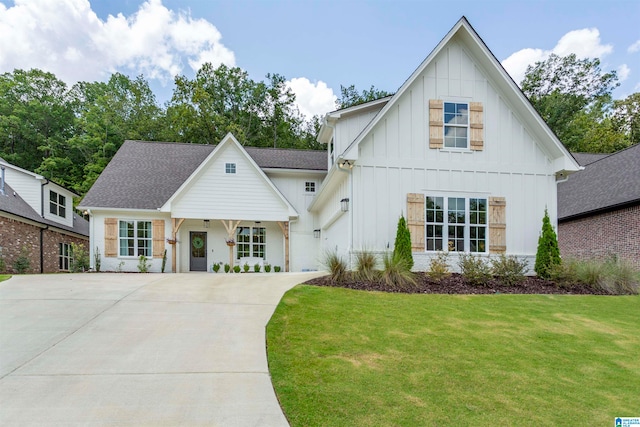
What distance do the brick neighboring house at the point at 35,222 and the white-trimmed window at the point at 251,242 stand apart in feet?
28.0

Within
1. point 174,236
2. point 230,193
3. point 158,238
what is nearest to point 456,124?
point 230,193

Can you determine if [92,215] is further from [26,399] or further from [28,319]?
[26,399]

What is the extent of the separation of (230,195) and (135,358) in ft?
38.2

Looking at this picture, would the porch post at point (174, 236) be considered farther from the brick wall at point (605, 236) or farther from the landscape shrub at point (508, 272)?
the brick wall at point (605, 236)

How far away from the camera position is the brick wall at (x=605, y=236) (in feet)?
44.3

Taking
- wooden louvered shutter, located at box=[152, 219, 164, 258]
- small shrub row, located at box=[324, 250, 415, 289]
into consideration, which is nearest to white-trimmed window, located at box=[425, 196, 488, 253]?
small shrub row, located at box=[324, 250, 415, 289]

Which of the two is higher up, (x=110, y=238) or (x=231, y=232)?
(x=231, y=232)

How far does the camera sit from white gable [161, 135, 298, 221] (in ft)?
52.3

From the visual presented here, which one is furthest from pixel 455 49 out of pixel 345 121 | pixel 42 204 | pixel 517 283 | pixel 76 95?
pixel 76 95

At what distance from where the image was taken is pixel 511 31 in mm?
15141

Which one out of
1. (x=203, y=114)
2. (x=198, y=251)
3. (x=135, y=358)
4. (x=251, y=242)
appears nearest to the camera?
(x=135, y=358)

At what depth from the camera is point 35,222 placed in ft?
55.3

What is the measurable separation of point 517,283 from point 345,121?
307 inches

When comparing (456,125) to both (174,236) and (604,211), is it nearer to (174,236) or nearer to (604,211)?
(604,211)
